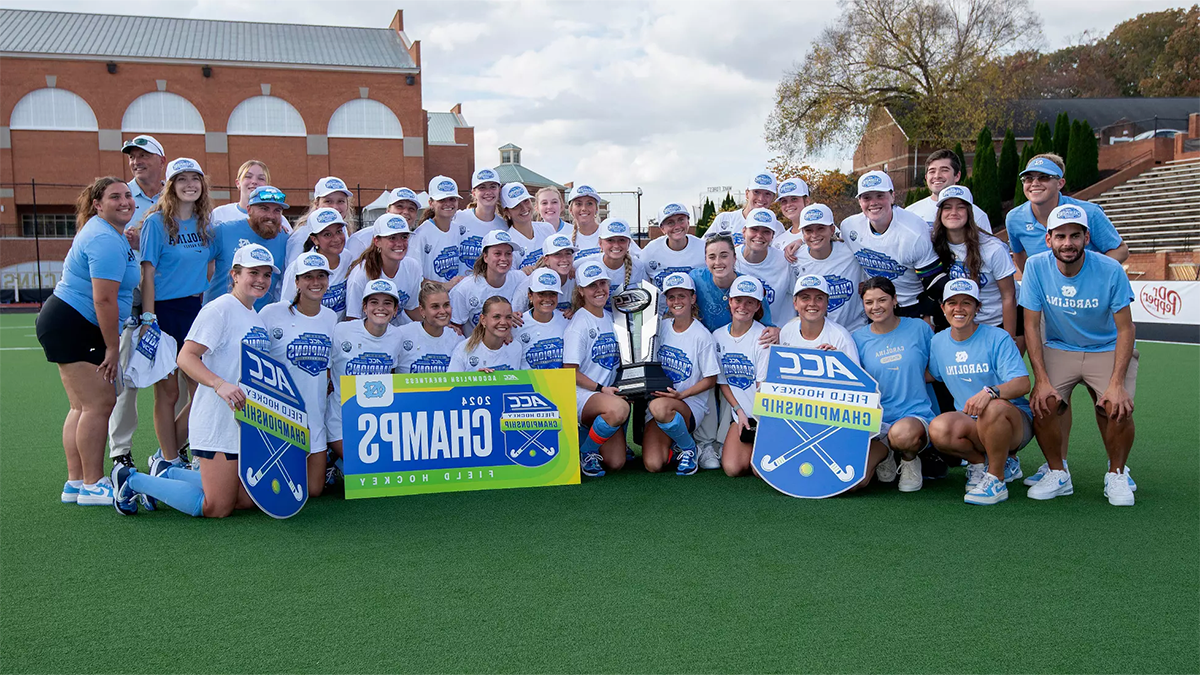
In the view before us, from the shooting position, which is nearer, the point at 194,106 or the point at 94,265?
the point at 94,265

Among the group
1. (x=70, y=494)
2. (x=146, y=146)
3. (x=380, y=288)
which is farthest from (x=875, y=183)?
(x=70, y=494)

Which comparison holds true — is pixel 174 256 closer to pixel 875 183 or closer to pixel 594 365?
pixel 594 365

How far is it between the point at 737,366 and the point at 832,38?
38.9 meters

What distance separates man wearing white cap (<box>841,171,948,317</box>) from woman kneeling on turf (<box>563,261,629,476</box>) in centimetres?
184

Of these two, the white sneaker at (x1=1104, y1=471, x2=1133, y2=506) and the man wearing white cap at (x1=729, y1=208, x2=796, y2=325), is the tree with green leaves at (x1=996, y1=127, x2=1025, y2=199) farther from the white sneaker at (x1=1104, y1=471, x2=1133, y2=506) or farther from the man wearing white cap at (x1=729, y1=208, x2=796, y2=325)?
the white sneaker at (x1=1104, y1=471, x2=1133, y2=506)

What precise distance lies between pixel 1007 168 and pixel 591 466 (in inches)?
1235

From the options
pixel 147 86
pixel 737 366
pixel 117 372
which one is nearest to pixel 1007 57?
pixel 147 86

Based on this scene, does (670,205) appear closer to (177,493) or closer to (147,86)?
(177,493)

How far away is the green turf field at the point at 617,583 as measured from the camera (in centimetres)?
309

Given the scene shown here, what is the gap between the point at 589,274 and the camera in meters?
6.12

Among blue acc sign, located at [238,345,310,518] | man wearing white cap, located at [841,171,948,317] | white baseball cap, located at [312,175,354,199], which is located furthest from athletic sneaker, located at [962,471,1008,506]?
white baseball cap, located at [312,175,354,199]

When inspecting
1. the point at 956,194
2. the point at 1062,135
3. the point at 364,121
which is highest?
the point at 364,121

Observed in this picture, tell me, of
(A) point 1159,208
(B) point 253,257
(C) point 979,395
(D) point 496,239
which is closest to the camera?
(B) point 253,257

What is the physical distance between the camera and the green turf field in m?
3.09
